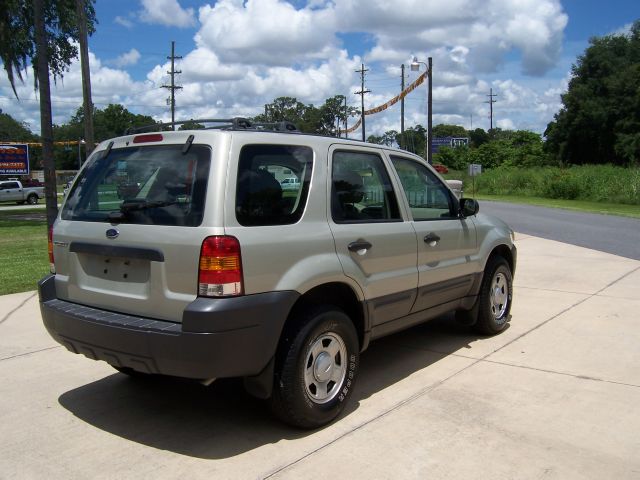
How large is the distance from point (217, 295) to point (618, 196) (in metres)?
33.7

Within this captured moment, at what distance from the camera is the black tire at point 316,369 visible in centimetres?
363

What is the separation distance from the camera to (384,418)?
403cm

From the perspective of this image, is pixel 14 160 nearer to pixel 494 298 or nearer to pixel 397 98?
pixel 397 98

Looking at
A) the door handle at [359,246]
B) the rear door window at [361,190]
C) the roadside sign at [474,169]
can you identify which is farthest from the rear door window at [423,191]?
the roadside sign at [474,169]

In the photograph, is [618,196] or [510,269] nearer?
[510,269]

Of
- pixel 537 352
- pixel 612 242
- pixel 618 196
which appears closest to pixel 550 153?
pixel 618 196

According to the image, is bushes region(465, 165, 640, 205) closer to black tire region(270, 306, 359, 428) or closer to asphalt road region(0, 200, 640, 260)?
asphalt road region(0, 200, 640, 260)

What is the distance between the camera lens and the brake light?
12.6 feet

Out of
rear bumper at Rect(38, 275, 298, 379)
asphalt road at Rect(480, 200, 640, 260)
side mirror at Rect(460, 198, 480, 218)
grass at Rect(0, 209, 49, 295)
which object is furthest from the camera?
asphalt road at Rect(480, 200, 640, 260)

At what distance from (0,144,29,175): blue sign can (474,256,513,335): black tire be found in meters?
53.3

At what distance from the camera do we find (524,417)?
158 inches

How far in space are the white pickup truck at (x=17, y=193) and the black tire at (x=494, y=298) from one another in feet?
134

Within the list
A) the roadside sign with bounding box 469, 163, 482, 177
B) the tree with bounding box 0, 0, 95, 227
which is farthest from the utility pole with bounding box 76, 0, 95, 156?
the roadside sign with bounding box 469, 163, 482, 177

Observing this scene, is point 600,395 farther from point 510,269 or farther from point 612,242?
point 612,242
